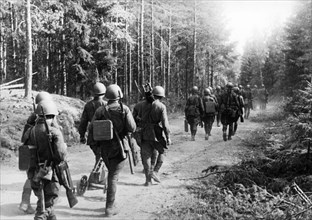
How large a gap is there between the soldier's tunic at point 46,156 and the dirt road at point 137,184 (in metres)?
0.90

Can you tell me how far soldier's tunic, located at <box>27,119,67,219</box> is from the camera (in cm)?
508

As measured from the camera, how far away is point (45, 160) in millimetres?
5148

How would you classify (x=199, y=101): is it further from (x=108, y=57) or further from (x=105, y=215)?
(x=108, y=57)

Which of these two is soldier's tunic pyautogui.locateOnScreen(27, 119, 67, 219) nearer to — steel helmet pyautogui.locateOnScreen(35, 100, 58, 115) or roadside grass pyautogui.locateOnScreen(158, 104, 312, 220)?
steel helmet pyautogui.locateOnScreen(35, 100, 58, 115)

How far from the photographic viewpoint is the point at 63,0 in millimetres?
21078

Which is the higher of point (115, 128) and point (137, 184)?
point (115, 128)

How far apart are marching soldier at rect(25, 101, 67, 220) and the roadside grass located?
1.94 m

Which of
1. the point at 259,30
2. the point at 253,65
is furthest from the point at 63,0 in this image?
the point at 259,30

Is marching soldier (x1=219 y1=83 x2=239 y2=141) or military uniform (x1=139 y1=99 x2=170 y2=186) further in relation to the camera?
marching soldier (x1=219 y1=83 x2=239 y2=141)

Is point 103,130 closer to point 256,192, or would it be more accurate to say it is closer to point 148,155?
point 148,155

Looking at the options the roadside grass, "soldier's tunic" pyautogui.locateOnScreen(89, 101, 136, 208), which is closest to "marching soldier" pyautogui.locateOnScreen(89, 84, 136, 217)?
"soldier's tunic" pyautogui.locateOnScreen(89, 101, 136, 208)

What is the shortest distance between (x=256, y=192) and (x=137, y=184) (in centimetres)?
286

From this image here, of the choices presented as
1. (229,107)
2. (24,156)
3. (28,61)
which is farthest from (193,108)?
(24,156)

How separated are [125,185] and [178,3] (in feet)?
87.7
